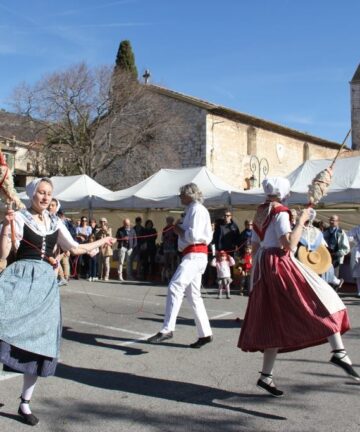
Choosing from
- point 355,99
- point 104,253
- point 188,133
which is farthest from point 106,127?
point 355,99

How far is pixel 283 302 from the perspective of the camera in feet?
13.7

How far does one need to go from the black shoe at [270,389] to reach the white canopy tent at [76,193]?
43.0 ft

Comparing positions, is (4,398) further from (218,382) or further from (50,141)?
(50,141)

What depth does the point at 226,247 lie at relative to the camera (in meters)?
13.4

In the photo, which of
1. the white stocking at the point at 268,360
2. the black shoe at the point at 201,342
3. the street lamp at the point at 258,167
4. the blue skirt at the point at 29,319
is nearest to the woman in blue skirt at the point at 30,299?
the blue skirt at the point at 29,319

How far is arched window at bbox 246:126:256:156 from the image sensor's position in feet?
113

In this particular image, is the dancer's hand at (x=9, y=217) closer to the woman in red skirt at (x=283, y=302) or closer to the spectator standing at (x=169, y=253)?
the woman in red skirt at (x=283, y=302)

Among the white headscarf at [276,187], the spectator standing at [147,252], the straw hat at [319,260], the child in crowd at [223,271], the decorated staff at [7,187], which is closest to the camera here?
the decorated staff at [7,187]

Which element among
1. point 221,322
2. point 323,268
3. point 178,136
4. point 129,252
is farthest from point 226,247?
point 178,136

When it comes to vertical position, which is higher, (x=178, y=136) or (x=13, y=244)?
(x=178, y=136)

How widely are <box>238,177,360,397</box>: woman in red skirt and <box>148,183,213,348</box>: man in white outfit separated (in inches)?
73.4

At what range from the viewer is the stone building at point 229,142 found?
31442mm

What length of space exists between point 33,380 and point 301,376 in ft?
8.28

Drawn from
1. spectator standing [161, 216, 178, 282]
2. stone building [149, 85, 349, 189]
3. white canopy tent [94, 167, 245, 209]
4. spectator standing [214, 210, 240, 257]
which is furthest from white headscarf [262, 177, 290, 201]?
stone building [149, 85, 349, 189]
